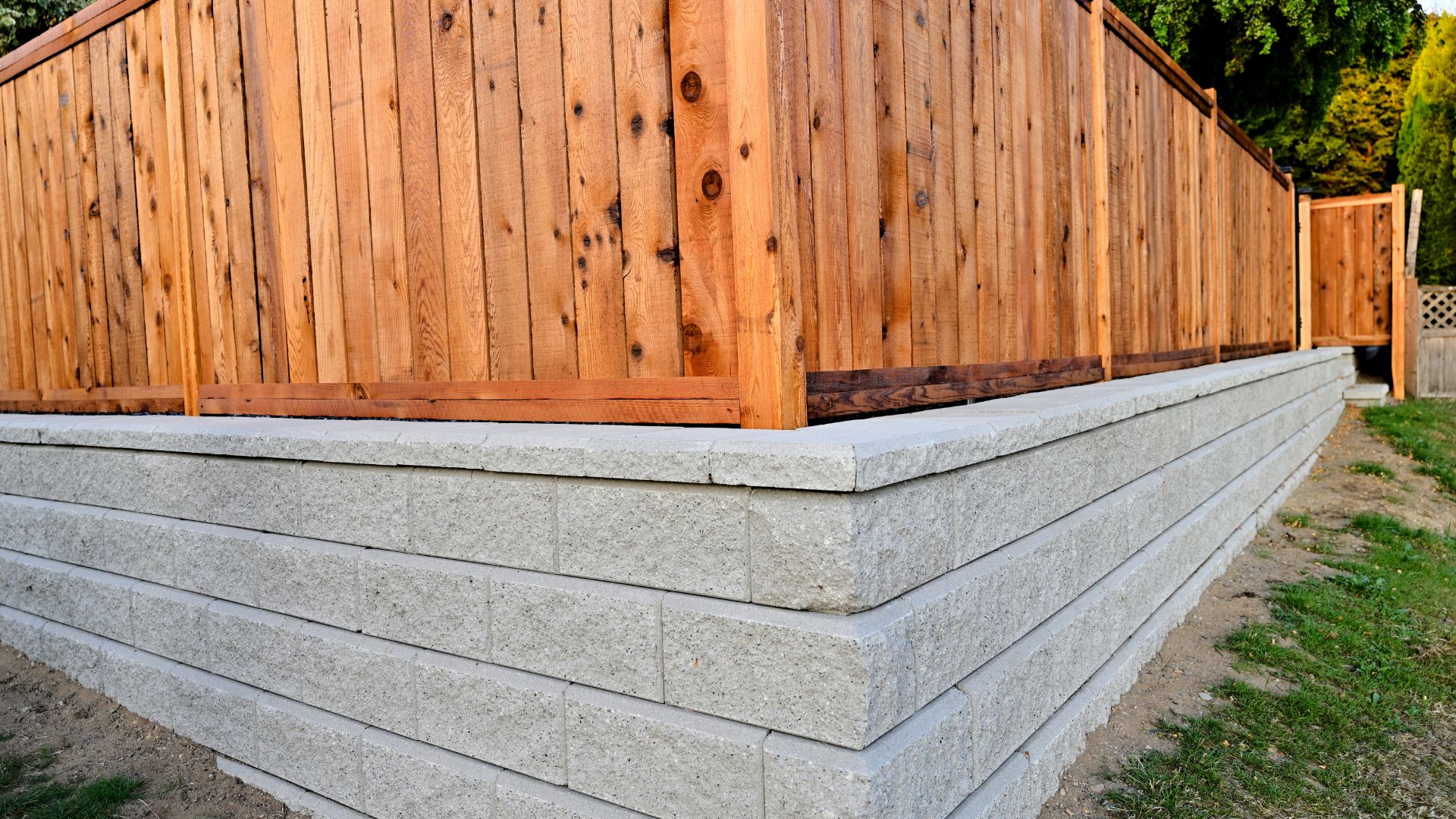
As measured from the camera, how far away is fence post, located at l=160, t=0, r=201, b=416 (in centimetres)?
382

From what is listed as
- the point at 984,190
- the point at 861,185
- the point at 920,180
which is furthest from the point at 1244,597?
the point at 861,185

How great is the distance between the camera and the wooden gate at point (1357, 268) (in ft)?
38.5

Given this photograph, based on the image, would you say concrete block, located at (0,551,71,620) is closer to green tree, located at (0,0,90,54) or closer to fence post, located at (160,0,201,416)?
fence post, located at (160,0,201,416)

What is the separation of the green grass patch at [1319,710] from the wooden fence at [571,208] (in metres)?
1.43

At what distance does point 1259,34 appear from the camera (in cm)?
1238

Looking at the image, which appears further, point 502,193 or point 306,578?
point 306,578

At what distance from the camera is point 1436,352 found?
495 inches

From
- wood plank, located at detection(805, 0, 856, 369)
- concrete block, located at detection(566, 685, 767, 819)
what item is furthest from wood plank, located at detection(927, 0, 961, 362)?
concrete block, located at detection(566, 685, 767, 819)

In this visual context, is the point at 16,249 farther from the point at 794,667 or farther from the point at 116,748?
the point at 794,667

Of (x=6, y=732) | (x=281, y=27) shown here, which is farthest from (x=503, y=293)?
(x=6, y=732)

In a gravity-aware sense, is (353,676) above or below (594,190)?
below

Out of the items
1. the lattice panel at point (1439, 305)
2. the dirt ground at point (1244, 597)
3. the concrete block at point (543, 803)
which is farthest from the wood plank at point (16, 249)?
the lattice panel at point (1439, 305)

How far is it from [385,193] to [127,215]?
6.21ft

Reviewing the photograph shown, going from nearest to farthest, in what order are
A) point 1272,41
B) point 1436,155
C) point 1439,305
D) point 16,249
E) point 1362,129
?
point 16,249 → point 1272,41 → point 1439,305 → point 1436,155 → point 1362,129
